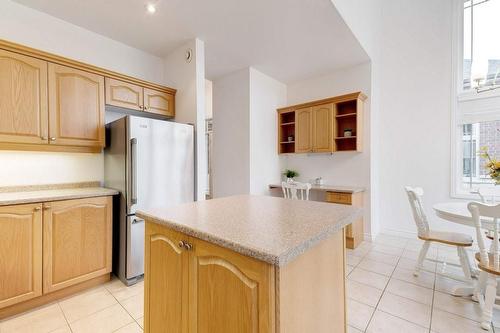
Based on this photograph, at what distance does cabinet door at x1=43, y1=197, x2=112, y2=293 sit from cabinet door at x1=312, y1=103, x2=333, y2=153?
2.91 meters

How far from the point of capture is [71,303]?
196 centimetres

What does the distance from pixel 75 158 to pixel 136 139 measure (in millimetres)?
863

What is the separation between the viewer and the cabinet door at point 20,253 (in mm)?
1690

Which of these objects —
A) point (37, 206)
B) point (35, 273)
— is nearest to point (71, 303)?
point (35, 273)

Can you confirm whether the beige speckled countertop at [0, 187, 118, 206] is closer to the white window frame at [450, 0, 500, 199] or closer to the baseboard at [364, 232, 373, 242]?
the baseboard at [364, 232, 373, 242]

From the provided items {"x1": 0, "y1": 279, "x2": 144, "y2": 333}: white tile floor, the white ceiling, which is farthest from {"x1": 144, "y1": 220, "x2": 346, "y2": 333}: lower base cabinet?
the white ceiling

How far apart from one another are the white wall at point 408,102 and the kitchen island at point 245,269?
9.51ft

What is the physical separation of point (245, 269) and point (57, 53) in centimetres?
290

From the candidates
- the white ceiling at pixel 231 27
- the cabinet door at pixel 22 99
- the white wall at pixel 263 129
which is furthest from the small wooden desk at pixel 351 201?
the cabinet door at pixel 22 99

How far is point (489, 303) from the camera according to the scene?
1663mm

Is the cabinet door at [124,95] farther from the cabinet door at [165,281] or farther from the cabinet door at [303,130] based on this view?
the cabinet door at [303,130]

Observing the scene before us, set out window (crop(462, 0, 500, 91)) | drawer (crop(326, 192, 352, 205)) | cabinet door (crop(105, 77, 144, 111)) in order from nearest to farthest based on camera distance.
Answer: cabinet door (crop(105, 77, 144, 111))
drawer (crop(326, 192, 352, 205))
window (crop(462, 0, 500, 91))

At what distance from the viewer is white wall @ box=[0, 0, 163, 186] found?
2098 mm

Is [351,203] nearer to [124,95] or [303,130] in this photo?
[303,130]
